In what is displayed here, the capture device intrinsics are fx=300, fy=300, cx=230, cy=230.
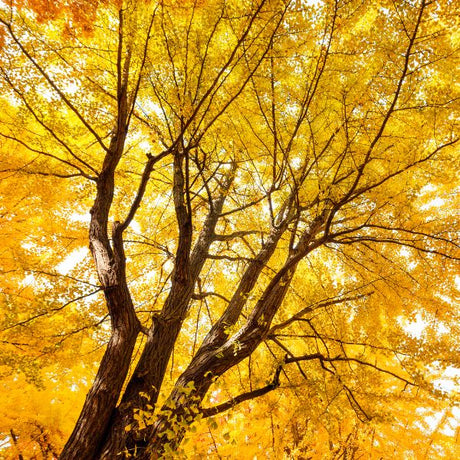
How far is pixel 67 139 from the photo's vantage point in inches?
151

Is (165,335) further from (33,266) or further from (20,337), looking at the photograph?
(33,266)

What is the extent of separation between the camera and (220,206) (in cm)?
505

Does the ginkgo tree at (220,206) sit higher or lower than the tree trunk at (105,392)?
higher

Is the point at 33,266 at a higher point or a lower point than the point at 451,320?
lower

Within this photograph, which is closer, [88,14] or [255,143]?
[88,14]

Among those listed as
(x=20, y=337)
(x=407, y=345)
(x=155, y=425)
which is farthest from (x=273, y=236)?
(x=20, y=337)

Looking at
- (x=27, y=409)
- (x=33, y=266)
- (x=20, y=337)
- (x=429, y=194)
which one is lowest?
(x=27, y=409)

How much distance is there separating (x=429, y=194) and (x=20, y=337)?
6207 millimetres

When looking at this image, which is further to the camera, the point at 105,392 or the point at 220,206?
the point at 220,206

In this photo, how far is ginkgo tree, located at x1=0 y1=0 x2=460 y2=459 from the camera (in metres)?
2.39

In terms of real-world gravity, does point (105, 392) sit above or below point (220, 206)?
below

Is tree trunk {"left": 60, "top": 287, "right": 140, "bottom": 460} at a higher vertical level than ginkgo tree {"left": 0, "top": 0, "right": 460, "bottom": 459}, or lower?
lower

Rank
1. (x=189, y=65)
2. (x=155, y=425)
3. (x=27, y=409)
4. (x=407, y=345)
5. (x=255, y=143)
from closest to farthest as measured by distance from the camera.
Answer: (x=155, y=425), (x=407, y=345), (x=189, y=65), (x=27, y=409), (x=255, y=143)

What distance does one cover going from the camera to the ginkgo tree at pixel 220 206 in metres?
2.39
